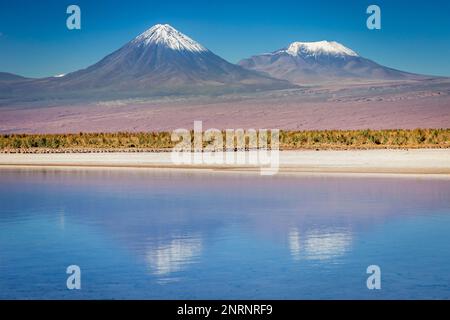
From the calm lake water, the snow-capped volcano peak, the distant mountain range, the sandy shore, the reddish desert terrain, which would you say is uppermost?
the snow-capped volcano peak

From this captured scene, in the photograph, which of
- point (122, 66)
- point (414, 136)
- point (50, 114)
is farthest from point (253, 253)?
point (122, 66)

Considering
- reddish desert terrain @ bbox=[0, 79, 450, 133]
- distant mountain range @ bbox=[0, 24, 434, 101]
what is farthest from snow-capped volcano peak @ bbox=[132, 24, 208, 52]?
reddish desert terrain @ bbox=[0, 79, 450, 133]

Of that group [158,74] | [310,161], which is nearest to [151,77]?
[158,74]

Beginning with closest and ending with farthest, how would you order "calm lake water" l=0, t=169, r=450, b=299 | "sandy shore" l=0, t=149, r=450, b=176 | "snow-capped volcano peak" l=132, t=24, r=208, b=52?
"calm lake water" l=0, t=169, r=450, b=299
"sandy shore" l=0, t=149, r=450, b=176
"snow-capped volcano peak" l=132, t=24, r=208, b=52

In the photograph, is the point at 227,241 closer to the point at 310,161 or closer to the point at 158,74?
the point at 310,161

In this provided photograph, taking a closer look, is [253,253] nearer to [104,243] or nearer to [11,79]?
[104,243]

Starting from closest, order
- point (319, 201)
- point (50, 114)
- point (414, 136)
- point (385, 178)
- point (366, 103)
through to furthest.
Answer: point (319, 201) → point (385, 178) → point (414, 136) → point (366, 103) → point (50, 114)

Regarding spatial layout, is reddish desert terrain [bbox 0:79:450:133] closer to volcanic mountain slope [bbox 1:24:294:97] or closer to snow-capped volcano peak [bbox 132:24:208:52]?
volcanic mountain slope [bbox 1:24:294:97]
